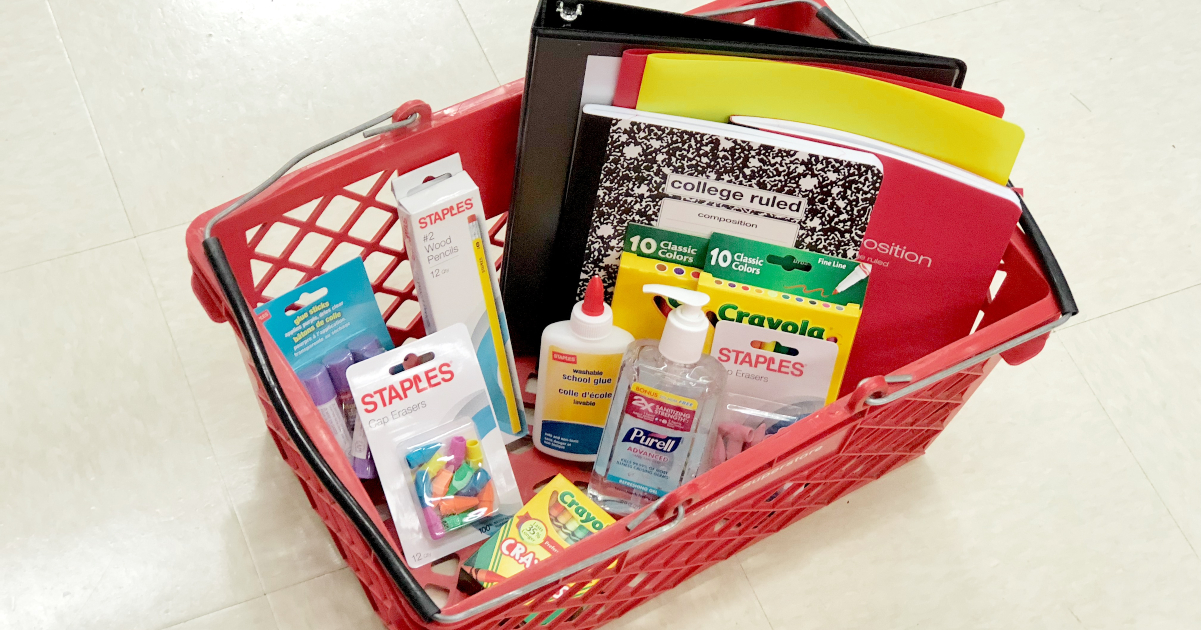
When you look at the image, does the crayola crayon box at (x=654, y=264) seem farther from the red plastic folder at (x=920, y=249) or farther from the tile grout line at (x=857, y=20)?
the tile grout line at (x=857, y=20)

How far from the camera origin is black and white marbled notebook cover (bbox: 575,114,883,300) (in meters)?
0.75

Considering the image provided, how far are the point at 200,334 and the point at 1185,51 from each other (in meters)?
1.31

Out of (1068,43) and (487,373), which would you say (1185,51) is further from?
(487,373)

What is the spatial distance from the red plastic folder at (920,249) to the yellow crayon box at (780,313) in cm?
5

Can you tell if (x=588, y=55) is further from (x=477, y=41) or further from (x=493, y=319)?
(x=477, y=41)

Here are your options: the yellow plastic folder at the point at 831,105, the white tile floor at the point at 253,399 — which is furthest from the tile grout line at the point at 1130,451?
the yellow plastic folder at the point at 831,105

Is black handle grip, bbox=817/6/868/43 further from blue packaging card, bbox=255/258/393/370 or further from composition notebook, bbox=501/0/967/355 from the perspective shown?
blue packaging card, bbox=255/258/393/370

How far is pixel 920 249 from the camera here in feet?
2.63

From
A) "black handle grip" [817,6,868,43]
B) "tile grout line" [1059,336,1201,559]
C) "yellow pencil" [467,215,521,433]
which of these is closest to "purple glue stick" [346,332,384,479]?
"yellow pencil" [467,215,521,433]

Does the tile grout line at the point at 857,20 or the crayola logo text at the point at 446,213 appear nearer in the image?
the crayola logo text at the point at 446,213

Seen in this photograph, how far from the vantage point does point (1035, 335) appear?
0.73 metres

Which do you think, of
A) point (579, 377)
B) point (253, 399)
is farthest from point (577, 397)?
point (253, 399)

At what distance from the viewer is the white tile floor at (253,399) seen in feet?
2.90

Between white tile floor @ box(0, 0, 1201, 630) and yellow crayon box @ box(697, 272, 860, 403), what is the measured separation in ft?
0.75
